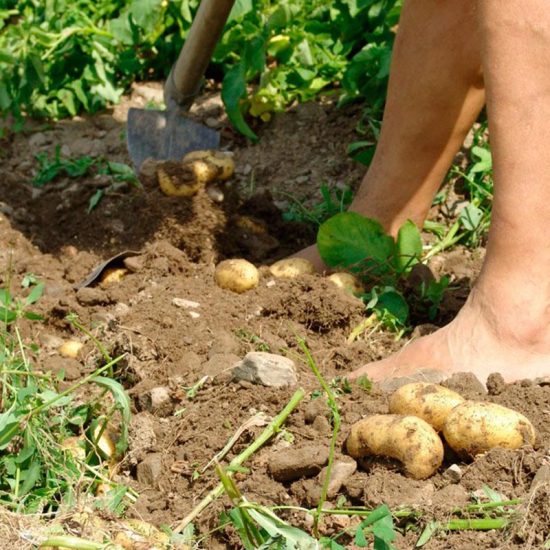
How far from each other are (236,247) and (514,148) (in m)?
1.16

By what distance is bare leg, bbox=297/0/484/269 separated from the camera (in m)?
2.96

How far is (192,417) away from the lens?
93.1 inches

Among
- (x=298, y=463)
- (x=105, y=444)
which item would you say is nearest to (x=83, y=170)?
(x=105, y=444)

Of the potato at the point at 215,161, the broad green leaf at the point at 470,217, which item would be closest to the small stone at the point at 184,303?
the potato at the point at 215,161

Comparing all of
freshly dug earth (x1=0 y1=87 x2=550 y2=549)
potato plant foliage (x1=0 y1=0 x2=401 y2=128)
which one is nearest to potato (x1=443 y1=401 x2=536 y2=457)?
freshly dug earth (x1=0 y1=87 x2=550 y2=549)

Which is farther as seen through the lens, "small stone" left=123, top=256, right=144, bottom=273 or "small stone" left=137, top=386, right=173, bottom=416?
"small stone" left=123, top=256, right=144, bottom=273

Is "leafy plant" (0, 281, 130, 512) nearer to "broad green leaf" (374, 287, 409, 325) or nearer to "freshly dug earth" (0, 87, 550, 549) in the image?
"freshly dug earth" (0, 87, 550, 549)

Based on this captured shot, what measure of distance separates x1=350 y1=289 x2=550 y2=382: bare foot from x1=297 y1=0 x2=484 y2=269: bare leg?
0.67 meters

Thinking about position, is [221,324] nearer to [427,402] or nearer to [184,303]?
[184,303]

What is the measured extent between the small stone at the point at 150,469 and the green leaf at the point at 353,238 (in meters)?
0.90

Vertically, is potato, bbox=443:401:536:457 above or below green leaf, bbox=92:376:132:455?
above

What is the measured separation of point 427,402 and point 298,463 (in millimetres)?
294

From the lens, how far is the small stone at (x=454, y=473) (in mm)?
2074

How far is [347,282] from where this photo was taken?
2902 millimetres
